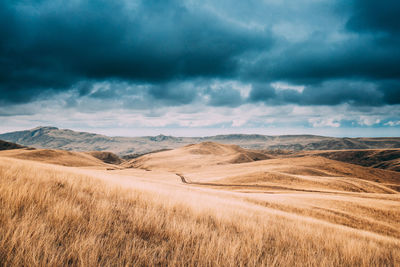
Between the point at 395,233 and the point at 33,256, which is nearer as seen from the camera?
the point at 33,256

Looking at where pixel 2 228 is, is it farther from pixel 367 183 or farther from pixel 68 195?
pixel 367 183

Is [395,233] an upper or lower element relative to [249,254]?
lower

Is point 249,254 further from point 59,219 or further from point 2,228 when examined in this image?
point 2,228

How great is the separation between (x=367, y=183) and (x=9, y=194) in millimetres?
77469

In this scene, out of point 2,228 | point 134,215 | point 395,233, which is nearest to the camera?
point 2,228

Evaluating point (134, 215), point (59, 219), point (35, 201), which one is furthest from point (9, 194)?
point (134, 215)

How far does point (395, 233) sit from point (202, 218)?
1915 centimetres

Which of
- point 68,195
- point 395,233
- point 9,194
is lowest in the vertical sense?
point 395,233

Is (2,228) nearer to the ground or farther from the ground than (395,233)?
farther from the ground

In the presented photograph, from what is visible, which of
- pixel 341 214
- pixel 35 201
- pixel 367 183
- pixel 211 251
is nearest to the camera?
pixel 211 251

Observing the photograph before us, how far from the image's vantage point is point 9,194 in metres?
3.35

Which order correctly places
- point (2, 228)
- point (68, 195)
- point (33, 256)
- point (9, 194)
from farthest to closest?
point (68, 195) → point (9, 194) → point (2, 228) → point (33, 256)

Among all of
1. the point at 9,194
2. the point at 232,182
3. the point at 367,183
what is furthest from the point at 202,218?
the point at 367,183

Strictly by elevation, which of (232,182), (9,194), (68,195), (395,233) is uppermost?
(9,194)
